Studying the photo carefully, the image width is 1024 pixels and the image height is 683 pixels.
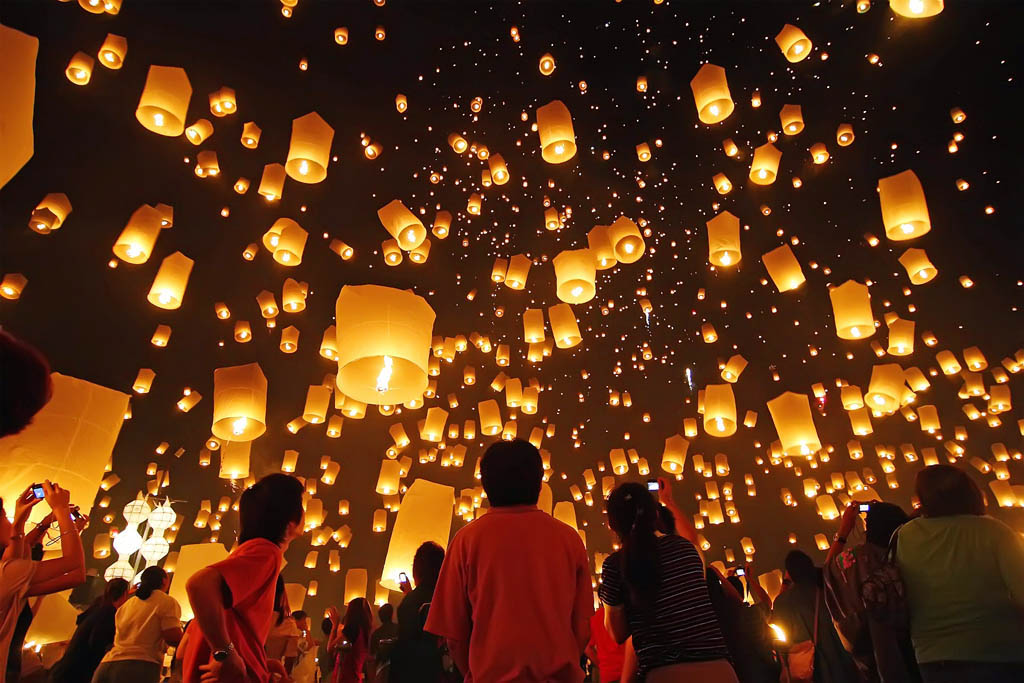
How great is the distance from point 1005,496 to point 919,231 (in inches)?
339

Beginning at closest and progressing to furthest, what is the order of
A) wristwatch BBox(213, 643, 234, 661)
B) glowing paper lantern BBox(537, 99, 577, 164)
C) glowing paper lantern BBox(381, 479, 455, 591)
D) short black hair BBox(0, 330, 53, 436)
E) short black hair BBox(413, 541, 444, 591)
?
short black hair BBox(0, 330, 53, 436) → wristwatch BBox(213, 643, 234, 661) → short black hair BBox(413, 541, 444, 591) → glowing paper lantern BBox(537, 99, 577, 164) → glowing paper lantern BBox(381, 479, 455, 591)

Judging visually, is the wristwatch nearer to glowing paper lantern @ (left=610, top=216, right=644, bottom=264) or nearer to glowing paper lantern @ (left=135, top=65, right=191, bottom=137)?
glowing paper lantern @ (left=135, top=65, right=191, bottom=137)

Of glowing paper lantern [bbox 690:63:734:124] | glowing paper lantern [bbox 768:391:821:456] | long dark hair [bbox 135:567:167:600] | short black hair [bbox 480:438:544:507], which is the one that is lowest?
long dark hair [bbox 135:567:167:600]

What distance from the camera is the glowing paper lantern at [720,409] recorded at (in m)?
6.46

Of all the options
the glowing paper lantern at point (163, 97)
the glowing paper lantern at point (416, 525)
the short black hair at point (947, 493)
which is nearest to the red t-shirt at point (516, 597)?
the short black hair at point (947, 493)

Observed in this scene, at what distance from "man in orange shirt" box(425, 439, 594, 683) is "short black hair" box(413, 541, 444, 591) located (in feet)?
4.76

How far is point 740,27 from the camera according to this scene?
23.0ft

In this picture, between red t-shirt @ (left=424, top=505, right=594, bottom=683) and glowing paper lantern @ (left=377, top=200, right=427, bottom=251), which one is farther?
glowing paper lantern @ (left=377, top=200, right=427, bottom=251)

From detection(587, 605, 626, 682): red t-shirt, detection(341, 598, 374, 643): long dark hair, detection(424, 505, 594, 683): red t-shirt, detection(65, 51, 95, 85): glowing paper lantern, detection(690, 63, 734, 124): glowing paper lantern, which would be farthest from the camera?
detection(65, 51, 95, 85): glowing paper lantern

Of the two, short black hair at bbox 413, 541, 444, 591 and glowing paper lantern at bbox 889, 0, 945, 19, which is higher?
glowing paper lantern at bbox 889, 0, 945, 19

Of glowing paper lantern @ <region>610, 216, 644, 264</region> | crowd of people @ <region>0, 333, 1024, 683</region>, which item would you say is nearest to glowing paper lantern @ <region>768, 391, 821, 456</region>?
glowing paper lantern @ <region>610, 216, 644, 264</region>

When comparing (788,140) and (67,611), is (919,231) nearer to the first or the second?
(788,140)

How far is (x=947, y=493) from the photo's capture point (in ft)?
7.40

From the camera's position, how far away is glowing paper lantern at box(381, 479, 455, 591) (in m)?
4.80
